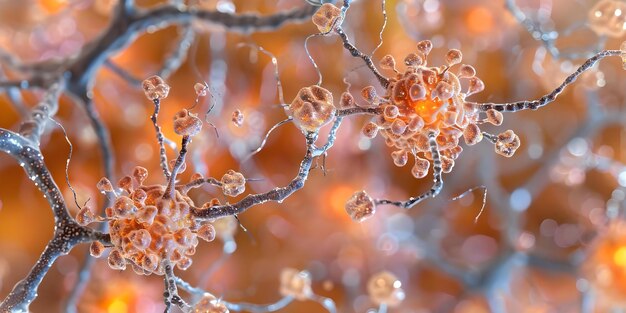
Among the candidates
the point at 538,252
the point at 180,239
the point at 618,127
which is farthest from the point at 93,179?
the point at 618,127

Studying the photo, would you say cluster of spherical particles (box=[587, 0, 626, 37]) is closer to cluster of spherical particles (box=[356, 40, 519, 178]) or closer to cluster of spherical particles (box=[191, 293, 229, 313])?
cluster of spherical particles (box=[356, 40, 519, 178])

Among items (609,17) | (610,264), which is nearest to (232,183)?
(609,17)

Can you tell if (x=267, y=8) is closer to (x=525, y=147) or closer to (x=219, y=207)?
(x=525, y=147)

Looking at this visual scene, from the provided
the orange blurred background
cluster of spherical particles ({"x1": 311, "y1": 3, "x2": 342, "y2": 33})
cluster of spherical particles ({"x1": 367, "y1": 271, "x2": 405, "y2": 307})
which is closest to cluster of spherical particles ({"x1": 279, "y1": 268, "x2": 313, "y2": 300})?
cluster of spherical particles ({"x1": 367, "y1": 271, "x2": 405, "y2": 307})

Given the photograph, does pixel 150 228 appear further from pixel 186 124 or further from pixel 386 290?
pixel 386 290

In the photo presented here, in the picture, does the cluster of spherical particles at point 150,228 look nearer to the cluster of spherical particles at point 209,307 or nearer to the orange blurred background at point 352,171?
the cluster of spherical particles at point 209,307
